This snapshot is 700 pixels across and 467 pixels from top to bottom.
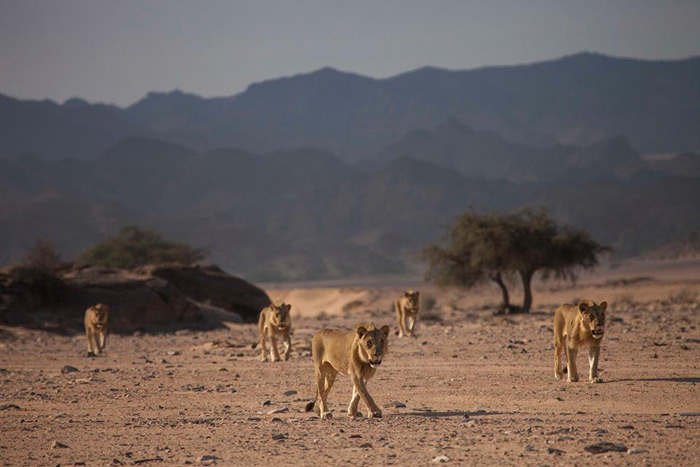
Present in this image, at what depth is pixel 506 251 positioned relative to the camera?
37.4 metres

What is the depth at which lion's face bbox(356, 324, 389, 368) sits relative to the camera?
11.6m

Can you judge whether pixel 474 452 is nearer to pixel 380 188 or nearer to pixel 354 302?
pixel 354 302

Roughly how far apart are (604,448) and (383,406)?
15.2 feet

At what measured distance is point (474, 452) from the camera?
9867 mm

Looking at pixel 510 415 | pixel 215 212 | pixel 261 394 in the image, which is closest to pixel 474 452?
pixel 510 415

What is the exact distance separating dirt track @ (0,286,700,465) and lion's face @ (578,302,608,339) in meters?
0.97

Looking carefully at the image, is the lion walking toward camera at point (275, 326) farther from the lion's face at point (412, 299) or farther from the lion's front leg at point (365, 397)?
the lion's front leg at point (365, 397)

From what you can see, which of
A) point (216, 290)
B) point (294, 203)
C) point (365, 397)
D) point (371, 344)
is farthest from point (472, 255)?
point (294, 203)

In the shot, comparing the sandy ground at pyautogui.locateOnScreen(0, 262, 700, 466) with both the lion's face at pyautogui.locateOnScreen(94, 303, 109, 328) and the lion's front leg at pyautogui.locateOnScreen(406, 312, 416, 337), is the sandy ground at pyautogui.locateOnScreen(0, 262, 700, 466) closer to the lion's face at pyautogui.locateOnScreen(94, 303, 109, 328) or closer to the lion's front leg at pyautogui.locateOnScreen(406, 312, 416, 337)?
the lion's face at pyautogui.locateOnScreen(94, 303, 109, 328)

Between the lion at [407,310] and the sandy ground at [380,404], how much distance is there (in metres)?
1.36

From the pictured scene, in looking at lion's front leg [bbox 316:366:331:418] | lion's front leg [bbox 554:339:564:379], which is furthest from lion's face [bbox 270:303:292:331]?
lion's front leg [bbox 316:366:331:418]

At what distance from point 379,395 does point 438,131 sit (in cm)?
17407

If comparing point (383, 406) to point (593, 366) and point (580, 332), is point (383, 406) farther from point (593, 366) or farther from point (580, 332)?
point (593, 366)

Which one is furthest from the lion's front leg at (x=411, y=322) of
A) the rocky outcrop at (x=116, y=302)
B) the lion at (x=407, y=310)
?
the rocky outcrop at (x=116, y=302)
